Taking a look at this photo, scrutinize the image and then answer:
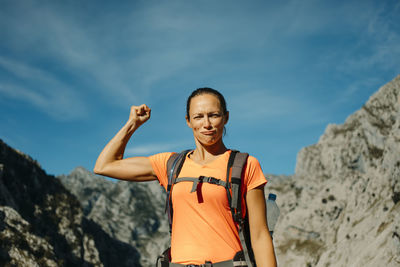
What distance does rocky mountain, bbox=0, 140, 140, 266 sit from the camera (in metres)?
54.6

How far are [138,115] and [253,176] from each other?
1.80 m

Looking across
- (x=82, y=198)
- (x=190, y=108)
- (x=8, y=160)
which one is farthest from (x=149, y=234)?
(x=190, y=108)

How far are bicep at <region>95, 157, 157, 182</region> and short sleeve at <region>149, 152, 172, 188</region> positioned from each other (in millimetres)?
74

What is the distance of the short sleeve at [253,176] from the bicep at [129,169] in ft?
4.27

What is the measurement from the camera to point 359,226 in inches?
1949

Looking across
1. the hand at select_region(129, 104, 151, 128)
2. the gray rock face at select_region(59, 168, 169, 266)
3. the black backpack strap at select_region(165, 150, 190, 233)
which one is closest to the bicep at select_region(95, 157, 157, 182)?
the black backpack strap at select_region(165, 150, 190, 233)

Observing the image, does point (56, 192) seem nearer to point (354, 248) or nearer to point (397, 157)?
point (354, 248)

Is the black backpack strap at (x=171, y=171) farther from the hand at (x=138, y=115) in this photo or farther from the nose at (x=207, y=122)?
the hand at (x=138, y=115)

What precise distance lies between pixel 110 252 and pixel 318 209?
7358cm

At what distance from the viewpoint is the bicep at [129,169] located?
412 centimetres

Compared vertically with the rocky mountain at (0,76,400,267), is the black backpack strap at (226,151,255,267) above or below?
below

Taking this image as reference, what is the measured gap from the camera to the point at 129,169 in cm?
413

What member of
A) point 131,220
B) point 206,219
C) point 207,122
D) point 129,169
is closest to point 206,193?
point 206,219

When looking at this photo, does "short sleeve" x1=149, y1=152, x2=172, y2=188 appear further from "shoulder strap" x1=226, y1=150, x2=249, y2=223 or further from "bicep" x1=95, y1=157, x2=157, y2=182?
"shoulder strap" x1=226, y1=150, x2=249, y2=223
